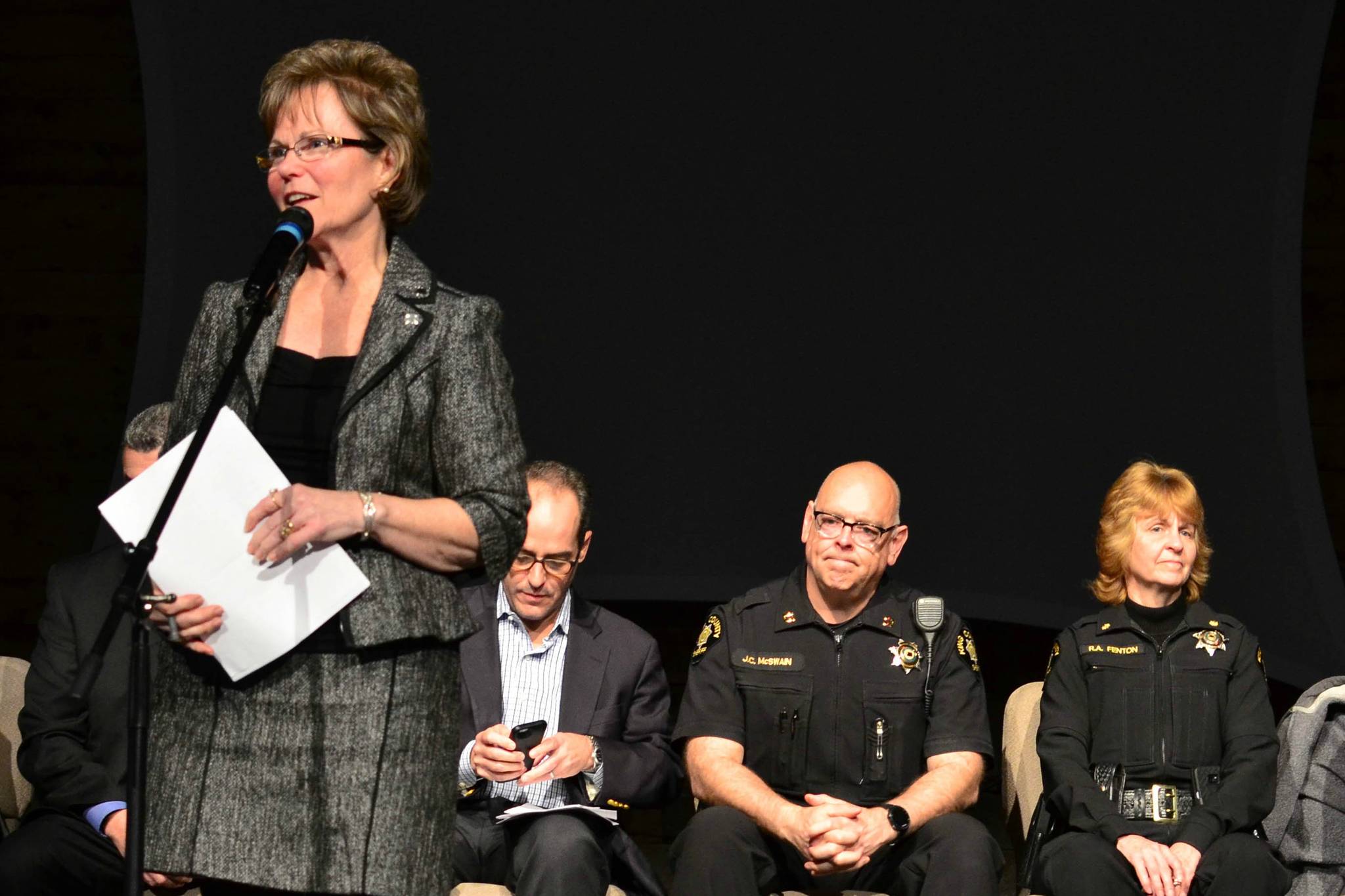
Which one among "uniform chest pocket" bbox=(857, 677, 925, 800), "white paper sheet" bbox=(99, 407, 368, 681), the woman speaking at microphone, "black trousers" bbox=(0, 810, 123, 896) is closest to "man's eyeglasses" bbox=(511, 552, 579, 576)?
"uniform chest pocket" bbox=(857, 677, 925, 800)

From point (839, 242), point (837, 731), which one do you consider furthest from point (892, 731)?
point (839, 242)

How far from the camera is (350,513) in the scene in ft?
4.39

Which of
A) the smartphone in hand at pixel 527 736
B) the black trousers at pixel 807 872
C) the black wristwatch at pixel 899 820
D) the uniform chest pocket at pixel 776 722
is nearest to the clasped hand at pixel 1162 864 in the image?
the black trousers at pixel 807 872

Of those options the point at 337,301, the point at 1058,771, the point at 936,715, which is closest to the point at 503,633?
the point at 936,715

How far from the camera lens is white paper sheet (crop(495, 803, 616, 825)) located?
286 cm

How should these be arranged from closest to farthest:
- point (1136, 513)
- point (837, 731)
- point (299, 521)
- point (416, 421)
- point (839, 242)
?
point (299, 521), point (416, 421), point (837, 731), point (1136, 513), point (839, 242)

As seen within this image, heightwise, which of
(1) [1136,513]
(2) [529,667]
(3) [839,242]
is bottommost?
(2) [529,667]

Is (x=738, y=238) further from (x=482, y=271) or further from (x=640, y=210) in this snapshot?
(x=482, y=271)

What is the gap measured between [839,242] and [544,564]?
1441 mm

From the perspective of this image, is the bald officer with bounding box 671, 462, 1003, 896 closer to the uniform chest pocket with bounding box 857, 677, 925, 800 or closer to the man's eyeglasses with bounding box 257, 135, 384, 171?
the uniform chest pocket with bounding box 857, 677, 925, 800

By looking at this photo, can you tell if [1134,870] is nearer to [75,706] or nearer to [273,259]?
[75,706]

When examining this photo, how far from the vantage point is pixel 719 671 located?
306 cm

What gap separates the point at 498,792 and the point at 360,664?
164cm

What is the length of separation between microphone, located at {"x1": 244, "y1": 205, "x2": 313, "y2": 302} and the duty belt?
222 centimetres
